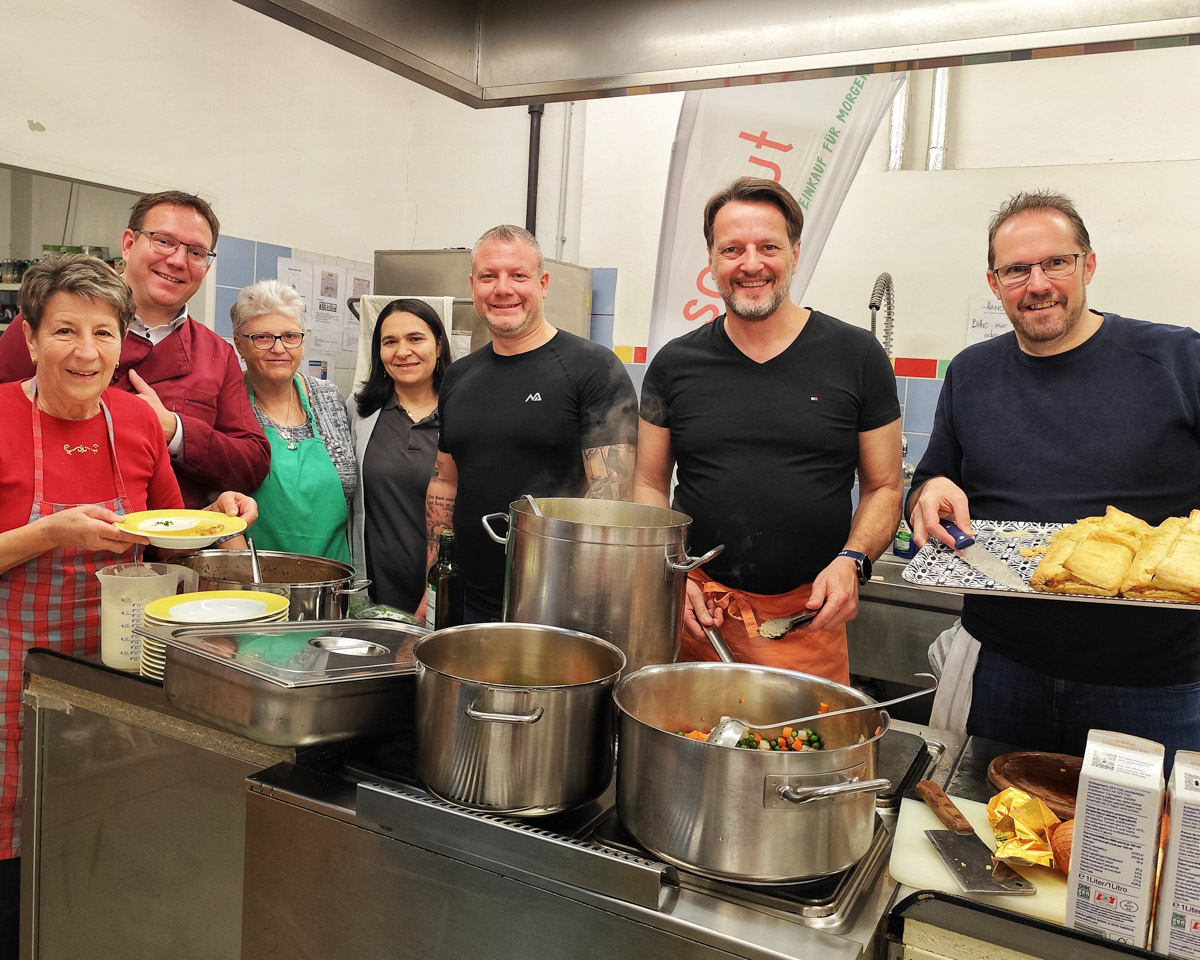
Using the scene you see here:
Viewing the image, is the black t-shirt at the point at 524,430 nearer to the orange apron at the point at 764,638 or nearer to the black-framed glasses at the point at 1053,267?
the orange apron at the point at 764,638

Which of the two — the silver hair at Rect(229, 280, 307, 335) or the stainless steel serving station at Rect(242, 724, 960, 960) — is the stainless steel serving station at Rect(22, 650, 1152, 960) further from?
the silver hair at Rect(229, 280, 307, 335)

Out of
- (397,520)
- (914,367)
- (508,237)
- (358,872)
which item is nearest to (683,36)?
(508,237)

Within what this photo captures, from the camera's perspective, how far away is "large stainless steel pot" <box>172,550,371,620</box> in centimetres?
156

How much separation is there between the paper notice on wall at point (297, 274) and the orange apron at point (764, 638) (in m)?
2.92

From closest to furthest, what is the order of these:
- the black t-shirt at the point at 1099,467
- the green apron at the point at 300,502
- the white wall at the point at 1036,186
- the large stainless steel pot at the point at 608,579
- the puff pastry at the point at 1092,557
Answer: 1. the large stainless steel pot at the point at 608,579
2. the puff pastry at the point at 1092,557
3. the black t-shirt at the point at 1099,467
4. the green apron at the point at 300,502
5. the white wall at the point at 1036,186

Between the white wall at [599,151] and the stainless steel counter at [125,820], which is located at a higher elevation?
the white wall at [599,151]

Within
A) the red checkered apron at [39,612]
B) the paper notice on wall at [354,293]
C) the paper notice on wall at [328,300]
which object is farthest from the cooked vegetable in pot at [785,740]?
the paper notice on wall at [354,293]

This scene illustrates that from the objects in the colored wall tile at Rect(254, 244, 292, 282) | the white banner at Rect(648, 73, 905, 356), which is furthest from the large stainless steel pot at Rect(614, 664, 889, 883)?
the colored wall tile at Rect(254, 244, 292, 282)

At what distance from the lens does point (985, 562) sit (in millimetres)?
1460

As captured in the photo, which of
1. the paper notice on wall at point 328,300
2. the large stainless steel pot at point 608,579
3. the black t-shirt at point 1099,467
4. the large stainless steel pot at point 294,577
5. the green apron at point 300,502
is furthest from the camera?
the paper notice on wall at point 328,300

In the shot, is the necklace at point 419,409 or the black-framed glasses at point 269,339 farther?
the necklace at point 419,409

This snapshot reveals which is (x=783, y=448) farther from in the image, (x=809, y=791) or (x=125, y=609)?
(x=125, y=609)

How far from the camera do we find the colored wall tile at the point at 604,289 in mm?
4578

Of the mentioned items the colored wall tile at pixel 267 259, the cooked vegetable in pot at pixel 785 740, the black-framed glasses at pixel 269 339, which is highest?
the colored wall tile at pixel 267 259
